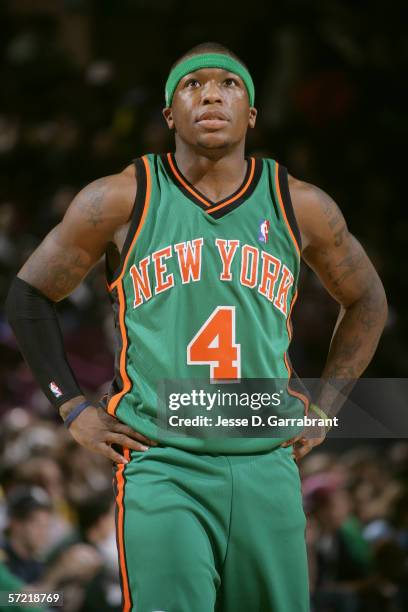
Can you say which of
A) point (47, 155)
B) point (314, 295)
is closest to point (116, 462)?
point (314, 295)

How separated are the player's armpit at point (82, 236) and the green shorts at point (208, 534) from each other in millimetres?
620

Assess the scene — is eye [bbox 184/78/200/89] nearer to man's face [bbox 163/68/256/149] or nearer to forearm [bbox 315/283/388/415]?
man's face [bbox 163/68/256/149]

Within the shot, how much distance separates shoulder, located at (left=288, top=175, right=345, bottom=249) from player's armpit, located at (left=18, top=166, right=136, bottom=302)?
1.69ft

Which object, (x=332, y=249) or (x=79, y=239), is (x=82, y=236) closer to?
(x=79, y=239)

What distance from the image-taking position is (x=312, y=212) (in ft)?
12.1

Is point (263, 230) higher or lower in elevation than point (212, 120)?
lower

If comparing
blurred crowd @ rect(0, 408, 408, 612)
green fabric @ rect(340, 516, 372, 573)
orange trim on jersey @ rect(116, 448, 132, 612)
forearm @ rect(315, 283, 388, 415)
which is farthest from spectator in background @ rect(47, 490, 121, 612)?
orange trim on jersey @ rect(116, 448, 132, 612)

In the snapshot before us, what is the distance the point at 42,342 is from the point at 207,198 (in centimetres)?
68

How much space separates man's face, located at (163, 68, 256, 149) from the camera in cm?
359

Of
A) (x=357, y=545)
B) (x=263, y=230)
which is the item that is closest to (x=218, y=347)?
(x=263, y=230)

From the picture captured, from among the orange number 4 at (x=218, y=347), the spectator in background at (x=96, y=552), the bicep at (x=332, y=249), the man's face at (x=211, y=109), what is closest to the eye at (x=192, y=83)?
the man's face at (x=211, y=109)

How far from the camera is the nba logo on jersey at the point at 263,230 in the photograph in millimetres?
3570

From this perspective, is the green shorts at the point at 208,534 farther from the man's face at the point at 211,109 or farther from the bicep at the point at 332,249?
the man's face at the point at 211,109

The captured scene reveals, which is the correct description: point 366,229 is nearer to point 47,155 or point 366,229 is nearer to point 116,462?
point 47,155
